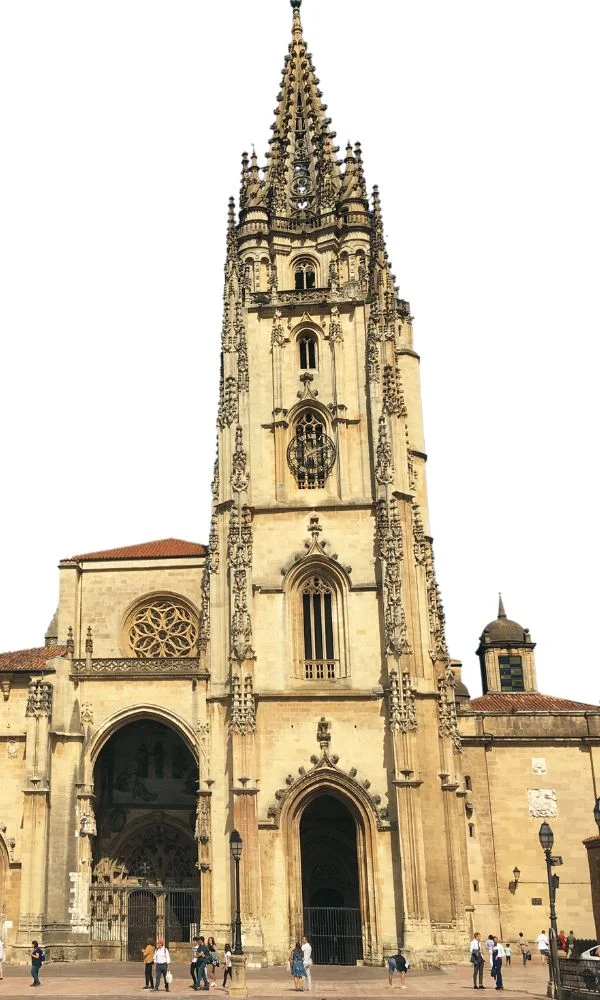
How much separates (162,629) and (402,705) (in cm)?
1015

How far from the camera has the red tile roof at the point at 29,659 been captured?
3300cm

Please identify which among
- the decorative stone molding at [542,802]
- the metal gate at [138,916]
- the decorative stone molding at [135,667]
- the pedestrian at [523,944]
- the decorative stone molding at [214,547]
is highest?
the decorative stone molding at [214,547]

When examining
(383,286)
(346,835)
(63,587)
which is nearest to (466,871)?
(346,835)

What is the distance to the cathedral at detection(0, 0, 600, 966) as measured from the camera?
29.9 meters

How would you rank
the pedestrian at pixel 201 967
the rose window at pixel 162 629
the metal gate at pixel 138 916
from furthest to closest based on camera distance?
1. the rose window at pixel 162 629
2. the metal gate at pixel 138 916
3. the pedestrian at pixel 201 967

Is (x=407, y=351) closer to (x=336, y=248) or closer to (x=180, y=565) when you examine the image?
(x=336, y=248)

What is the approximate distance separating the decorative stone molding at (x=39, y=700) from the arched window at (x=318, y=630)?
7.65 metres

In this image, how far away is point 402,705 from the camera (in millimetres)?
30312

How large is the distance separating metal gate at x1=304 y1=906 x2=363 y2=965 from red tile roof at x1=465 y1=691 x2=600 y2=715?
9.66 m

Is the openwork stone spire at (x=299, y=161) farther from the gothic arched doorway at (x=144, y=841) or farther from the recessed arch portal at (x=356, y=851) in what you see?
the recessed arch portal at (x=356, y=851)

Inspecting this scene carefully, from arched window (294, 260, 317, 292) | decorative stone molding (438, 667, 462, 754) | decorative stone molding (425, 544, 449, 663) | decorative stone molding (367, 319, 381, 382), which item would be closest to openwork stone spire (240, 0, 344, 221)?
arched window (294, 260, 317, 292)

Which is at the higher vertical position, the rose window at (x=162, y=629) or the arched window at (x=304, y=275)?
the arched window at (x=304, y=275)

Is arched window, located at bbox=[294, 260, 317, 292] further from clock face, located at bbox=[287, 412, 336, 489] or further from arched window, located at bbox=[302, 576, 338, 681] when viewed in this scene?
arched window, located at bbox=[302, 576, 338, 681]

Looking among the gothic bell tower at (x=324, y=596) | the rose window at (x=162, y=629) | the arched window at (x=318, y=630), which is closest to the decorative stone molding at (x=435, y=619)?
the gothic bell tower at (x=324, y=596)
